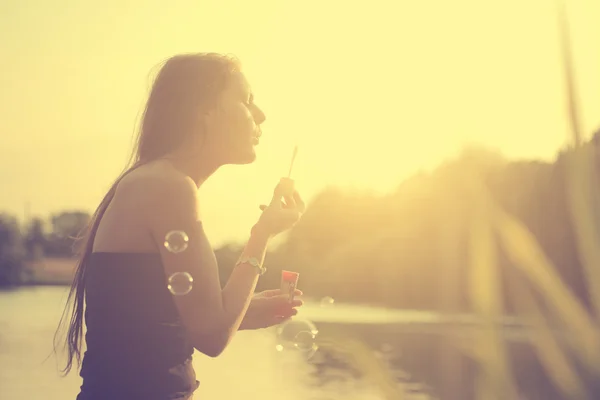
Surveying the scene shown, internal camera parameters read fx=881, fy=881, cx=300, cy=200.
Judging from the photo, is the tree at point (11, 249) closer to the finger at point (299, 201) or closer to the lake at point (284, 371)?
the lake at point (284, 371)

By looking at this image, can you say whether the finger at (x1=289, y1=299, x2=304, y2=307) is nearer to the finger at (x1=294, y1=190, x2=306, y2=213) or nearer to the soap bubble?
the finger at (x1=294, y1=190, x2=306, y2=213)

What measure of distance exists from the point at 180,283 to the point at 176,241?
100mm

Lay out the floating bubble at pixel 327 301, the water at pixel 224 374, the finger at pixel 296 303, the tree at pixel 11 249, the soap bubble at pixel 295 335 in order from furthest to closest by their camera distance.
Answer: the tree at pixel 11 249, the water at pixel 224 374, the floating bubble at pixel 327 301, the soap bubble at pixel 295 335, the finger at pixel 296 303

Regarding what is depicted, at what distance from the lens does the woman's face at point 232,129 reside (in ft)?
7.23

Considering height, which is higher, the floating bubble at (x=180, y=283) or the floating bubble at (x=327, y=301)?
the floating bubble at (x=180, y=283)

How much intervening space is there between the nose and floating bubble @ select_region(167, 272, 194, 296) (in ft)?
1.82

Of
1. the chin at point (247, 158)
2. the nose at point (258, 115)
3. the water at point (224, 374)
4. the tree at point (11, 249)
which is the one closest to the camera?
the chin at point (247, 158)

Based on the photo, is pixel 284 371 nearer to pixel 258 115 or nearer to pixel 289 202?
pixel 289 202

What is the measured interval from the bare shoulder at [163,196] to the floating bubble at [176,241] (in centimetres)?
4

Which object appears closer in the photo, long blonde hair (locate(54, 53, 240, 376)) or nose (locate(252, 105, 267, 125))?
long blonde hair (locate(54, 53, 240, 376))

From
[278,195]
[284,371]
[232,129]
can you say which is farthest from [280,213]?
[284,371]

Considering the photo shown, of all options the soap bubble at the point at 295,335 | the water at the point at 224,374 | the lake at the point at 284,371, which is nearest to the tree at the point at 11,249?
the lake at the point at 284,371

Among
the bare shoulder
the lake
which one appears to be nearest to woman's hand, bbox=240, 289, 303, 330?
the bare shoulder

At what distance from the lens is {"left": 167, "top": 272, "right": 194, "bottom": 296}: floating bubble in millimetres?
1965
